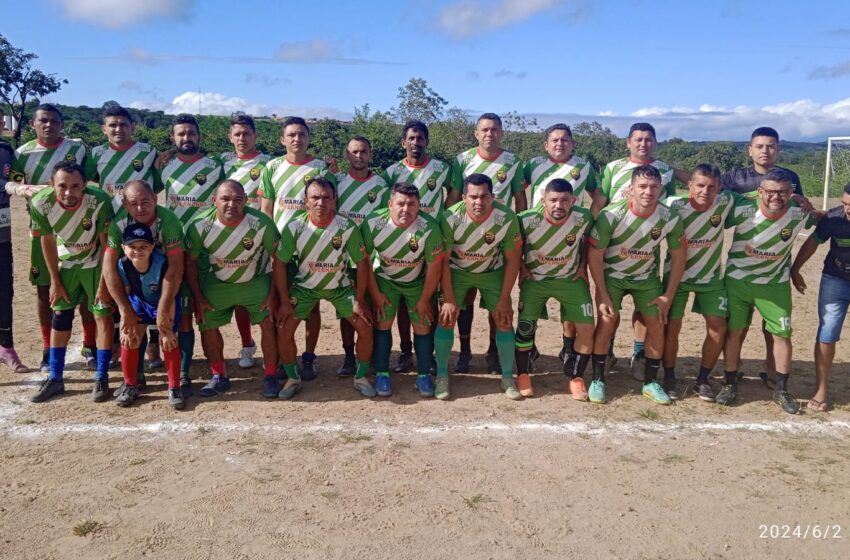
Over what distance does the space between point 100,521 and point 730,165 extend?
154 feet

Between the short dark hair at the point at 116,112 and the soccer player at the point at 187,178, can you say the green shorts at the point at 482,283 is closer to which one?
the soccer player at the point at 187,178

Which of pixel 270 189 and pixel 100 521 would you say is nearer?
pixel 100 521

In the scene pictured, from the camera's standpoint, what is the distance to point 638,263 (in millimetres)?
5820

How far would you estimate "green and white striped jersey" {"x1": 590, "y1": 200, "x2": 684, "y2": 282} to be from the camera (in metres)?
5.67

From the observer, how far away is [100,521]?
3.75m

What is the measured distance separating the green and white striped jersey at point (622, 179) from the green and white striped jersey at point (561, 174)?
0.15 m

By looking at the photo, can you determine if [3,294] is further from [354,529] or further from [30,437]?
[354,529]

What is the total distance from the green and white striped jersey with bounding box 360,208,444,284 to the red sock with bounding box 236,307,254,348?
4.68 ft

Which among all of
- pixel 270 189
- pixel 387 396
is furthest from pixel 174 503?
pixel 270 189

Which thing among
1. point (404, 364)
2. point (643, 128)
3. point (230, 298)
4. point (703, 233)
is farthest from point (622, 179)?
point (230, 298)

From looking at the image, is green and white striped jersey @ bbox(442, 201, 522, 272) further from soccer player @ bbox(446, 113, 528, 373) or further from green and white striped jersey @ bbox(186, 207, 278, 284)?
green and white striped jersey @ bbox(186, 207, 278, 284)

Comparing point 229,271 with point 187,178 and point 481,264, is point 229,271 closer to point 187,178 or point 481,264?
point 187,178

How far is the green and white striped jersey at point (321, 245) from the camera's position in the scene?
5.59 metres

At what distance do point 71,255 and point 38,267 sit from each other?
580mm
